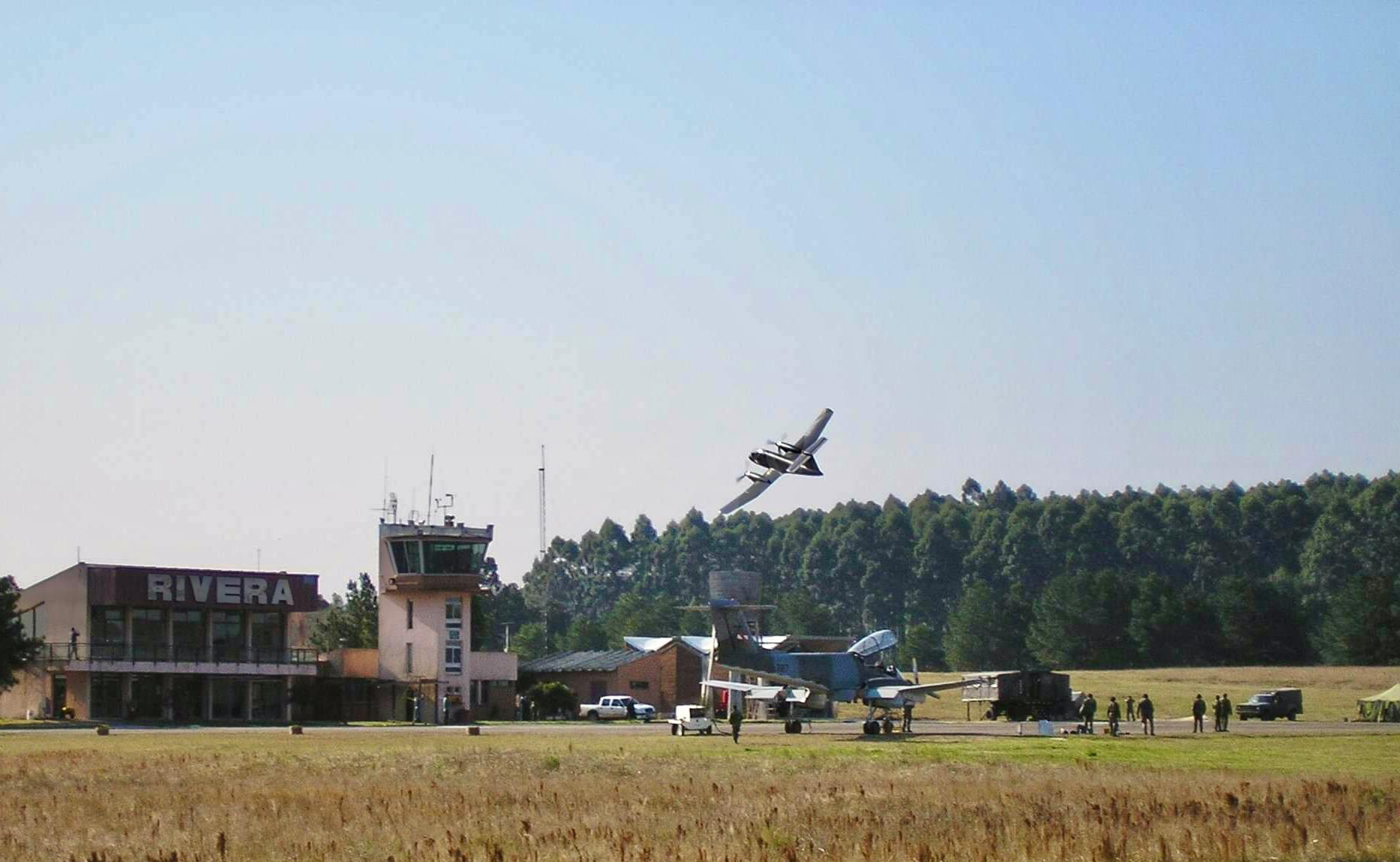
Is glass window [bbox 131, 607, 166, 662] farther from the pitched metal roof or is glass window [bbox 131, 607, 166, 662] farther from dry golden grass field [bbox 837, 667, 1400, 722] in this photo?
dry golden grass field [bbox 837, 667, 1400, 722]

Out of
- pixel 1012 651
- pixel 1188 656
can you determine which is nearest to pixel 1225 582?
pixel 1188 656

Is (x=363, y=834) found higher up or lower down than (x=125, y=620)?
lower down

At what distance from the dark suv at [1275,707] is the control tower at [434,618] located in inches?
1492

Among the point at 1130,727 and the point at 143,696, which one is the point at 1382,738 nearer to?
the point at 1130,727

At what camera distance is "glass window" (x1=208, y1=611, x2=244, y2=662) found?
307ft

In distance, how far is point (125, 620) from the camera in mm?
90938

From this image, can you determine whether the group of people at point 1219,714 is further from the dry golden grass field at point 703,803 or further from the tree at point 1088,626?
the tree at point 1088,626

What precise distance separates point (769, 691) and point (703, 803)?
1381 inches

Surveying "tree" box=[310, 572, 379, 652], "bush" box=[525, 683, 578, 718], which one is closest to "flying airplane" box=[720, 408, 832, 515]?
"bush" box=[525, 683, 578, 718]

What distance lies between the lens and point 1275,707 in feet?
258

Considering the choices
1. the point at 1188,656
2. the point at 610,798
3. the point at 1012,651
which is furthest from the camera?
the point at 1012,651

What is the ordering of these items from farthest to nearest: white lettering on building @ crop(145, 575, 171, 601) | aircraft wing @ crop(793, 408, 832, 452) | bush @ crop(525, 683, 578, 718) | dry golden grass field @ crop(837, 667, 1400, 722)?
bush @ crop(525, 683, 578, 718)
white lettering on building @ crop(145, 575, 171, 601)
dry golden grass field @ crop(837, 667, 1400, 722)
aircraft wing @ crop(793, 408, 832, 452)

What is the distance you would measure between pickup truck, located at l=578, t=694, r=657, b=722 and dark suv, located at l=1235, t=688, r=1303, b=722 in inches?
1111

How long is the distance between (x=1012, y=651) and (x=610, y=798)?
13528 centimetres
